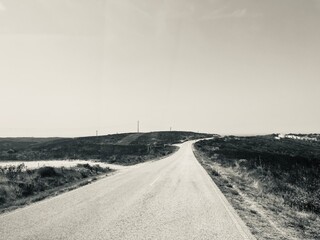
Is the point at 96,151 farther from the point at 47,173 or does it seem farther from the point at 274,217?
the point at 274,217

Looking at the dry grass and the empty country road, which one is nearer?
the empty country road

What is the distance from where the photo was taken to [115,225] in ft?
26.1

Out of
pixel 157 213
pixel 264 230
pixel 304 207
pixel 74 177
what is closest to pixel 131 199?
pixel 157 213

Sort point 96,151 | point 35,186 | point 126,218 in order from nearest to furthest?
point 126,218, point 35,186, point 96,151

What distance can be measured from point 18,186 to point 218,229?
10977mm

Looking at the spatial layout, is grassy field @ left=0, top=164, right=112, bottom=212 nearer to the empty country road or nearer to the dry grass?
the empty country road

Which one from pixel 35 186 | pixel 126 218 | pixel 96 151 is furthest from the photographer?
pixel 96 151

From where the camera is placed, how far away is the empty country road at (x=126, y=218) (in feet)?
23.7

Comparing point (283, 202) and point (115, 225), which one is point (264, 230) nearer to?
point (115, 225)

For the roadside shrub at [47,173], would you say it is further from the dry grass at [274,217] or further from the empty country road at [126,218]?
the dry grass at [274,217]

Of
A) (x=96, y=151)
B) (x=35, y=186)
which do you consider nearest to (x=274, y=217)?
(x=35, y=186)

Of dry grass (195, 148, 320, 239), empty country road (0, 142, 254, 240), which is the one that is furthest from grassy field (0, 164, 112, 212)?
dry grass (195, 148, 320, 239)

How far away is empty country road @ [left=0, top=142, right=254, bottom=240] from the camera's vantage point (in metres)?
7.23

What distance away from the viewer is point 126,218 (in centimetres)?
874
